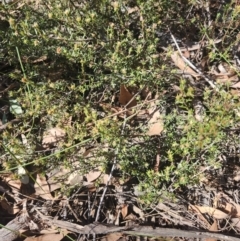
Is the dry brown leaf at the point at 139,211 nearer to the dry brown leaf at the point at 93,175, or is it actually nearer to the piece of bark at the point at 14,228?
the dry brown leaf at the point at 93,175

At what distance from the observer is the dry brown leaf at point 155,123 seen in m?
2.72

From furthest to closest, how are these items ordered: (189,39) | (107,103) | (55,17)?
(189,39) < (107,103) < (55,17)

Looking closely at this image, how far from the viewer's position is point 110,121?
2447 mm

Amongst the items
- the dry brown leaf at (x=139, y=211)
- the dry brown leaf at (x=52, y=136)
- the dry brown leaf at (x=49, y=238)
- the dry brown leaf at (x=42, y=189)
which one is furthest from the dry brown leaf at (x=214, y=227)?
the dry brown leaf at (x=52, y=136)

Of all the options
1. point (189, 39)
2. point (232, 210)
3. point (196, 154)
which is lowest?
point (232, 210)

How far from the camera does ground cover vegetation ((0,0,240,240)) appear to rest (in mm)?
2539

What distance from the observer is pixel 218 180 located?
107 inches

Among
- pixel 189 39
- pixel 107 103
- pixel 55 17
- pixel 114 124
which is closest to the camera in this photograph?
pixel 114 124

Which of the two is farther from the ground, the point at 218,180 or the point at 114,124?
the point at 114,124

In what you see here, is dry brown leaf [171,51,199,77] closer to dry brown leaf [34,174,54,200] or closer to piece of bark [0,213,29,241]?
dry brown leaf [34,174,54,200]

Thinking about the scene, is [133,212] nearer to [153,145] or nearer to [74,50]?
[153,145]

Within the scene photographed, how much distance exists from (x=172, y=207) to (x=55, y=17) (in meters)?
1.34

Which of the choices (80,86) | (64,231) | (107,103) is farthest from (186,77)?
(64,231)

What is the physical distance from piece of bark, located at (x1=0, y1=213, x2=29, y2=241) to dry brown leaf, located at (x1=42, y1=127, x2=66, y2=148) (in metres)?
0.49
